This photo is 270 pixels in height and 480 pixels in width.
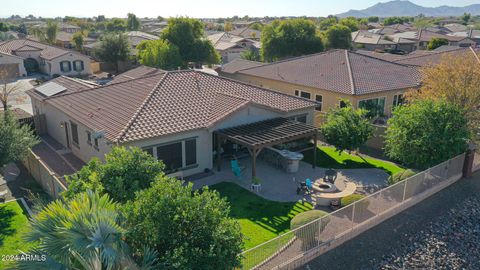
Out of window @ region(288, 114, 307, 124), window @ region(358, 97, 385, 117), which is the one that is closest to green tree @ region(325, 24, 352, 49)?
window @ region(358, 97, 385, 117)

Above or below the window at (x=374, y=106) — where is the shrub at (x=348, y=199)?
below

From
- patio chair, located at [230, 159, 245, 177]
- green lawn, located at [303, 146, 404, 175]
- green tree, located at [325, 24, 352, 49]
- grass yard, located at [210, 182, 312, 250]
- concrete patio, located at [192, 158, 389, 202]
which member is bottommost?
green lawn, located at [303, 146, 404, 175]

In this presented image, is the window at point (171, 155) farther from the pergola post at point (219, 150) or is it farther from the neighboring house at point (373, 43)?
the neighboring house at point (373, 43)

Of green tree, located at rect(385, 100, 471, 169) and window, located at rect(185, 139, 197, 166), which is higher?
green tree, located at rect(385, 100, 471, 169)

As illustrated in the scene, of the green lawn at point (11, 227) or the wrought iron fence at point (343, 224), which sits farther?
the green lawn at point (11, 227)

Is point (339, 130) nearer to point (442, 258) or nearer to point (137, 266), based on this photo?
point (442, 258)

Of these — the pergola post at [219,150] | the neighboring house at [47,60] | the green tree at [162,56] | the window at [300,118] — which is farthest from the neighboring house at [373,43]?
the pergola post at [219,150]

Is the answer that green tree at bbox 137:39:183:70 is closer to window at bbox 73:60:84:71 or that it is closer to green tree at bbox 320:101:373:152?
window at bbox 73:60:84:71
